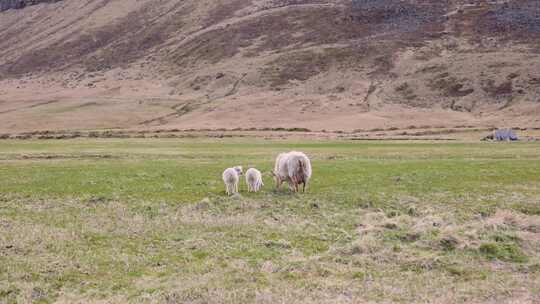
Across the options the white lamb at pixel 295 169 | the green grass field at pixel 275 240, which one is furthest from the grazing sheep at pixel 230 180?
the white lamb at pixel 295 169

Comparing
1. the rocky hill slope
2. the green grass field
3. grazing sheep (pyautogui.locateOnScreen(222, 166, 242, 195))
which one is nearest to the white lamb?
the green grass field

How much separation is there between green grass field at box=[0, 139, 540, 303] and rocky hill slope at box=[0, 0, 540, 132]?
2182 inches

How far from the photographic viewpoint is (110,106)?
3999 inches

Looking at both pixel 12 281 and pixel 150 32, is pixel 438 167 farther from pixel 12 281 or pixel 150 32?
pixel 150 32

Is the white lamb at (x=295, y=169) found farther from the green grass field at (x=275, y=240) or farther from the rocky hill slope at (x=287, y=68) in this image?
the rocky hill slope at (x=287, y=68)

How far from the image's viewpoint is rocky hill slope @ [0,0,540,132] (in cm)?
8844

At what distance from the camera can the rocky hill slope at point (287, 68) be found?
88.4 metres

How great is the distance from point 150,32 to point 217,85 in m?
59.4

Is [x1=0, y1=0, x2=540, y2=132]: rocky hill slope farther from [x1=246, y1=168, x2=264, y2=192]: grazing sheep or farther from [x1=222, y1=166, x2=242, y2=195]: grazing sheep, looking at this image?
[x1=222, y1=166, x2=242, y2=195]: grazing sheep

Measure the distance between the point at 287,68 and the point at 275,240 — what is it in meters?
105

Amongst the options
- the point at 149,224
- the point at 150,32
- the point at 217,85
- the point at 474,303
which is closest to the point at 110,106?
the point at 217,85

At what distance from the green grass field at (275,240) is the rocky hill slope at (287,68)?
2182 inches

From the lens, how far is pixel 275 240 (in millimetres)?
12930

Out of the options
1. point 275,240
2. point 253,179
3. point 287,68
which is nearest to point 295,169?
point 253,179
